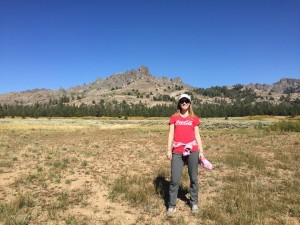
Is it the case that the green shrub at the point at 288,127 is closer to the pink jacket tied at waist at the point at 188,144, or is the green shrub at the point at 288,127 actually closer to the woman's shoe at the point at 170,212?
the pink jacket tied at waist at the point at 188,144

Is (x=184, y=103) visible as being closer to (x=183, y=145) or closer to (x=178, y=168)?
(x=183, y=145)

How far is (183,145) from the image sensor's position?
296 inches

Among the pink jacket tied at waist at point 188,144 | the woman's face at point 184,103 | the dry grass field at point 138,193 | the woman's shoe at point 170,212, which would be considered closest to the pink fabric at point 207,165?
the pink jacket tied at waist at point 188,144

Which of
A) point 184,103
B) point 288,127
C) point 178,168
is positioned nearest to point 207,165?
point 178,168

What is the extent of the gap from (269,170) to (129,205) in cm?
754

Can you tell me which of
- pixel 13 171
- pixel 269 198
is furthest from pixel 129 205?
pixel 13 171

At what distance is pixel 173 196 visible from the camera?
7.67 metres

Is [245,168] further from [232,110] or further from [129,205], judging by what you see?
[232,110]

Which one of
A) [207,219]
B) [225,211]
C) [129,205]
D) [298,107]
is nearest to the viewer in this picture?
[207,219]

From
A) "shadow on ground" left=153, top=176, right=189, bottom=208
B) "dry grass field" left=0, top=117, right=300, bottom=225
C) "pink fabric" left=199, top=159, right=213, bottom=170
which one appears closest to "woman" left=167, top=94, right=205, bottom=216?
"pink fabric" left=199, top=159, right=213, bottom=170

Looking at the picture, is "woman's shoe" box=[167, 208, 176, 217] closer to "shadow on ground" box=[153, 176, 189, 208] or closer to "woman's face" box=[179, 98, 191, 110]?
"shadow on ground" box=[153, 176, 189, 208]

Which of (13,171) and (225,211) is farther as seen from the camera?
(13,171)

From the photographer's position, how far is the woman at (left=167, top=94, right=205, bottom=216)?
7547 mm

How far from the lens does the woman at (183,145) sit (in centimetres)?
755
